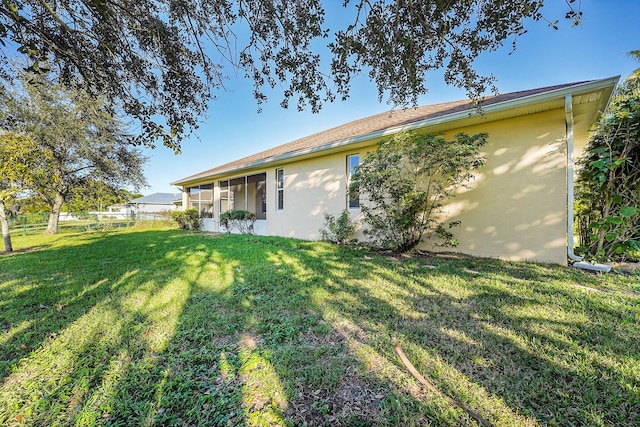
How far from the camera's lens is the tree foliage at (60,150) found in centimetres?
767

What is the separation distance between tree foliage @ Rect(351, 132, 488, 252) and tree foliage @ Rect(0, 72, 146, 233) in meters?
9.15

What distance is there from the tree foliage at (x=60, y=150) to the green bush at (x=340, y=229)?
8.22m

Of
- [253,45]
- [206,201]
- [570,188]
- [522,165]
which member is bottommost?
[570,188]

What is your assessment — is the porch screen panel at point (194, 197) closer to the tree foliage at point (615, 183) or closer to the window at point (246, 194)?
the window at point (246, 194)

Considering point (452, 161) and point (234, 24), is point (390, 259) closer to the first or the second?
point (452, 161)

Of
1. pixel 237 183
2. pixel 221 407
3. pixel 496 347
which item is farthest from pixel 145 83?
pixel 237 183

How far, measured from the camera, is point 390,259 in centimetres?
552

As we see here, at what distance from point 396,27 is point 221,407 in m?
4.47

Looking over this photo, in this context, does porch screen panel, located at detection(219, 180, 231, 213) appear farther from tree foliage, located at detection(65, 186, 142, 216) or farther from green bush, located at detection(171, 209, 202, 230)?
tree foliage, located at detection(65, 186, 142, 216)

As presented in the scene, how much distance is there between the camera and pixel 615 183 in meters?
4.74

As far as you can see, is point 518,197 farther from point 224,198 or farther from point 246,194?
point 224,198

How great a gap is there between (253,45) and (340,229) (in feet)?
15.9

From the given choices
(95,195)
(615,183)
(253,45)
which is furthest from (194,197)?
(615,183)

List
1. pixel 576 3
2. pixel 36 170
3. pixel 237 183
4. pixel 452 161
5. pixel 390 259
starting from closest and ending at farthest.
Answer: pixel 576 3, pixel 452 161, pixel 390 259, pixel 36 170, pixel 237 183
